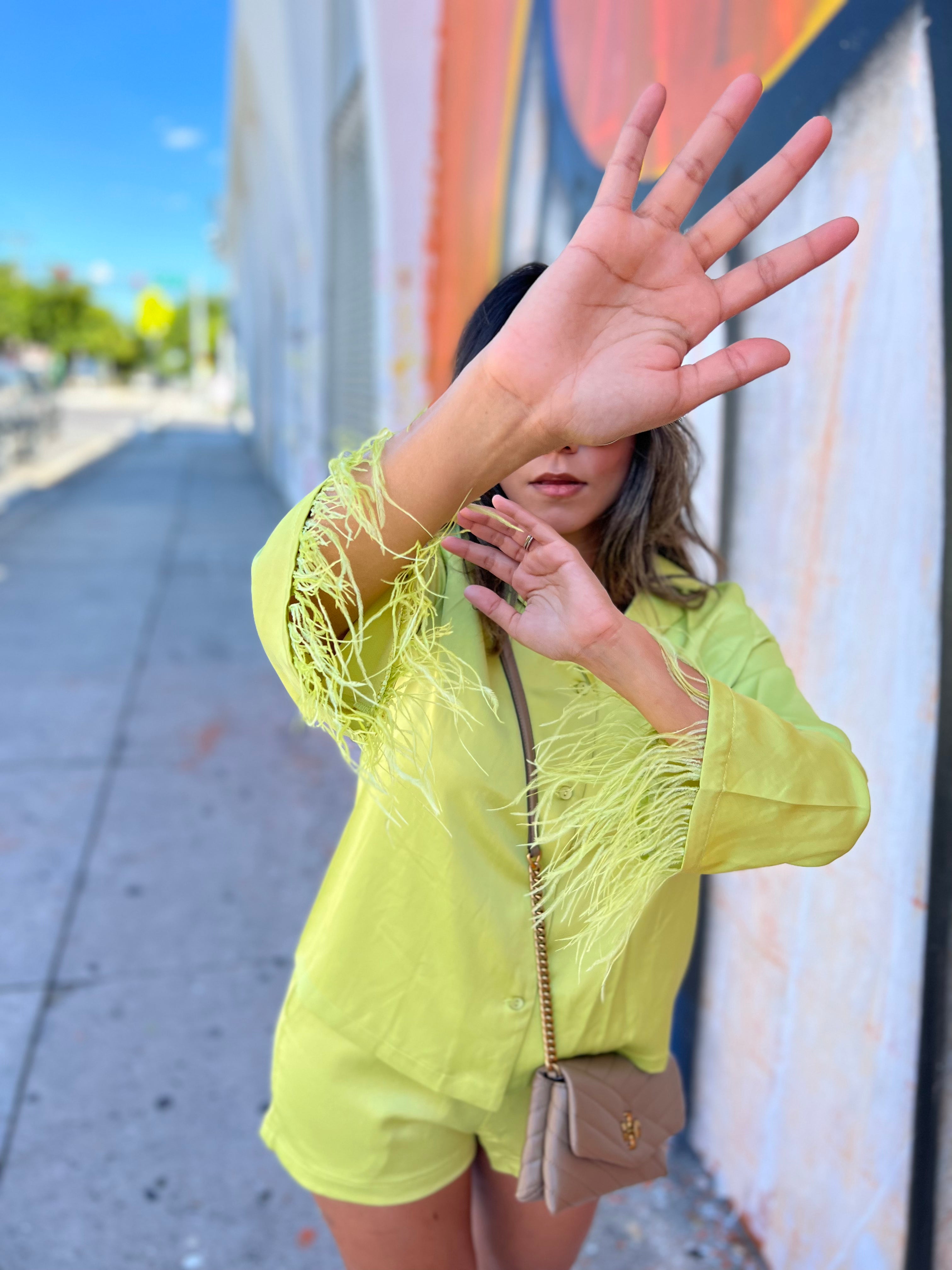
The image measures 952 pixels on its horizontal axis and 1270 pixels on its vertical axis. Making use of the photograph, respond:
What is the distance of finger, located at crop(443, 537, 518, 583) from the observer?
1.11 m

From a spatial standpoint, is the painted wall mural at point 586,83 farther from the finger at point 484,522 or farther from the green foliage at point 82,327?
the green foliage at point 82,327

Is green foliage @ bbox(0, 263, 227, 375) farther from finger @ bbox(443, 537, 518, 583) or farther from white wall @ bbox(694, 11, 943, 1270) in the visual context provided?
finger @ bbox(443, 537, 518, 583)

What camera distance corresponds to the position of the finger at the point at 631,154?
98 cm

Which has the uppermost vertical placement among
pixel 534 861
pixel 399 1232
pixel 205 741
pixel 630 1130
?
pixel 534 861

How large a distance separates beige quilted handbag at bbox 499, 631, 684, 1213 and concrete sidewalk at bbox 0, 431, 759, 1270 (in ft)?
3.36

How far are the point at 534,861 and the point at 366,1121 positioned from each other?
0.45 m

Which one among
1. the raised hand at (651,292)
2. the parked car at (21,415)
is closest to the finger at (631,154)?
the raised hand at (651,292)

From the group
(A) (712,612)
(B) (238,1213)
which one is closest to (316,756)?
(B) (238,1213)

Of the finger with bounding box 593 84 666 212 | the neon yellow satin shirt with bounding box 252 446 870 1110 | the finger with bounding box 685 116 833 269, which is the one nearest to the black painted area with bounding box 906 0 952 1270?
the neon yellow satin shirt with bounding box 252 446 870 1110

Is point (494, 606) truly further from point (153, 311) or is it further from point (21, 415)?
point (153, 311)

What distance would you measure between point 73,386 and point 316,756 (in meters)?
65.3

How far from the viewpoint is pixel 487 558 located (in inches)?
43.9

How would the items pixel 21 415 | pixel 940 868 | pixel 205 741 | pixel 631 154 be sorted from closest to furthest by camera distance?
pixel 631 154 < pixel 940 868 < pixel 205 741 < pixel 21 415

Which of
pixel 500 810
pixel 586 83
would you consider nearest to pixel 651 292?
pixel 500 810
